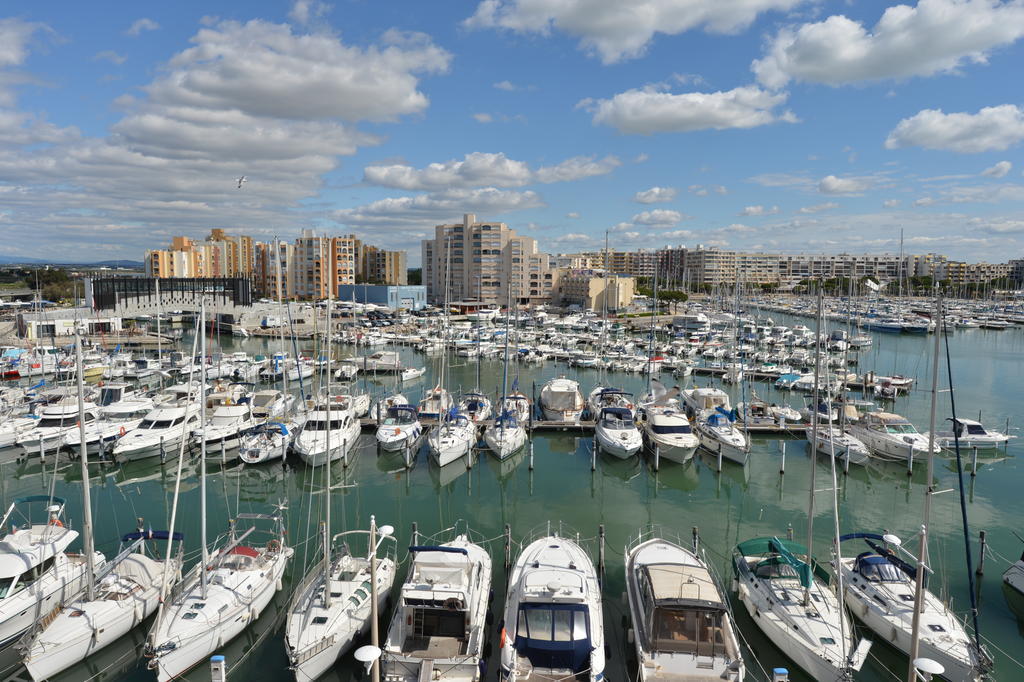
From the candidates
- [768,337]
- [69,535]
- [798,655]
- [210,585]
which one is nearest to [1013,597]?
[798,655]

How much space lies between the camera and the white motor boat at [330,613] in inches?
472

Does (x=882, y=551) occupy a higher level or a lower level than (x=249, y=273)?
lower

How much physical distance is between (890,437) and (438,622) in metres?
25.2

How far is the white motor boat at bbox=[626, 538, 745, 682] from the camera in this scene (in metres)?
11.1

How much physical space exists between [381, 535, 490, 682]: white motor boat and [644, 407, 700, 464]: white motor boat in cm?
1562

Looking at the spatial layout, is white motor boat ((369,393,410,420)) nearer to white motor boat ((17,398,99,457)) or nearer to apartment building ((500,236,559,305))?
white motor boat ((17,398,99,457))

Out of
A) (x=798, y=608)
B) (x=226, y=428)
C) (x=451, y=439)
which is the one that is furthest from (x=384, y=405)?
(x=798, y=608)

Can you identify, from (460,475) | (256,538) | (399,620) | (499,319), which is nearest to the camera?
(399,620)

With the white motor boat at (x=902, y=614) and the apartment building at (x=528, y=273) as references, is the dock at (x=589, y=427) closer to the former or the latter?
the white motor boat at (x=902, y=614)

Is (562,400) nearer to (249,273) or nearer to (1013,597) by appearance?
(1013,597)

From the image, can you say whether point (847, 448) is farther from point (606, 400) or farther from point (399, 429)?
point (399, 429)

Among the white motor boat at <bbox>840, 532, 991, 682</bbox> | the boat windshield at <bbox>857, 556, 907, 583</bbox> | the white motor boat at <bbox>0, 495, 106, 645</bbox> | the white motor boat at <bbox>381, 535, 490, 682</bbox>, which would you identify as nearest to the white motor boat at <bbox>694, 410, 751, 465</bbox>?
the white motor boat at <bbox>840, 532, 991, 682</bbox>

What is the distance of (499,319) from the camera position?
88.8 m

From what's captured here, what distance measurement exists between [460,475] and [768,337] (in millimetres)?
54306
